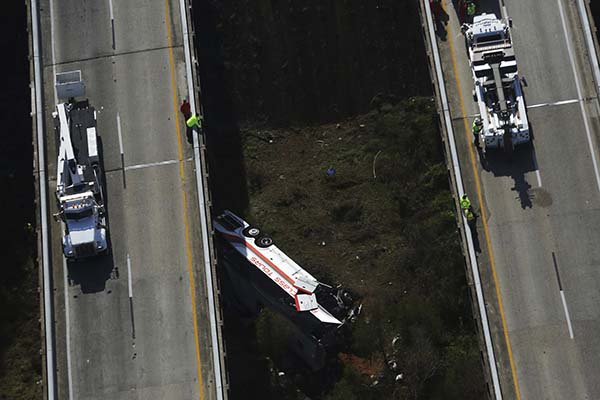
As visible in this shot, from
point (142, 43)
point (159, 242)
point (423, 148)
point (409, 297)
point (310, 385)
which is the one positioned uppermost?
point (142, 43)

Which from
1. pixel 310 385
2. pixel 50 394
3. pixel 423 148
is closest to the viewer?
pixel 50 394

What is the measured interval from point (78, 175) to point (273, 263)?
10.9 metres

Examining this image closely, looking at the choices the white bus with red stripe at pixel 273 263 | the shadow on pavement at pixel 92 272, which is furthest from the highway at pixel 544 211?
the shadow on pavement at pixel 92 272

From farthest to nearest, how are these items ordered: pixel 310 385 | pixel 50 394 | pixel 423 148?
pixel 423 148 < pixel 310 385 < pixel 50 394

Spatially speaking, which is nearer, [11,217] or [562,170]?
[562,170]

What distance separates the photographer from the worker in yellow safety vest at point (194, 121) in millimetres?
58438

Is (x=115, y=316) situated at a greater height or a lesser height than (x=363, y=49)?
lesser

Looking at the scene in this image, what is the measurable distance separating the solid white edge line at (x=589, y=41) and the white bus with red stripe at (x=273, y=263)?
58.1ft

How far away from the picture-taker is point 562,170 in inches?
2253

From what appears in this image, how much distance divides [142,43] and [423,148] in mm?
16820

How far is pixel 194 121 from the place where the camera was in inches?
2301

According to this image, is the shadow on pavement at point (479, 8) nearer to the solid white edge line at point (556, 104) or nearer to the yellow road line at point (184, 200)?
the solid white edge line at point (556, 104)

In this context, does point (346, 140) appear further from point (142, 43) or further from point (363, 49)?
point (142, 43)

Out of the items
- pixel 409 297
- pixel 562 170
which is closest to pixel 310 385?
pixel 409 297
